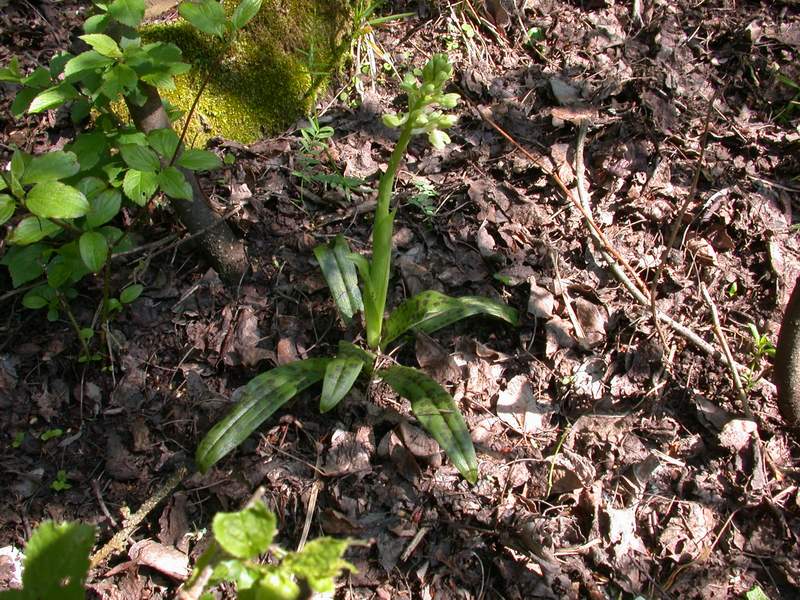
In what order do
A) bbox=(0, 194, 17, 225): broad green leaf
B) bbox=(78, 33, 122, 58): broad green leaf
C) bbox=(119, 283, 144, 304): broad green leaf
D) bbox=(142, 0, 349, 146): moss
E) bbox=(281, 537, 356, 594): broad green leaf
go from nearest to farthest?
bbox=(281, 537, 356, 594): broad green leaf, bbox=(0, 194, 17, 225): broad green leaf, bbox=(78, 33, 122, 58): broad green leaf, bbox=(119, 283, 144, 304): broad green leaf, bbox=(142, 0, 349, 146): moss

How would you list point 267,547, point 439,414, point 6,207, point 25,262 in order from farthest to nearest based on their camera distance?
1. point 25,262
2. point 439,414
3. point 6,207
4. point 267,547

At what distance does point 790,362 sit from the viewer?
2.48 meters

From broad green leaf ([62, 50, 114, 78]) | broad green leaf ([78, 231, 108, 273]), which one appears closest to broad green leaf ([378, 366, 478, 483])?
broad green leaf ([78, 231, 108, 273])

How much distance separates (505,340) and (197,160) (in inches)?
60.2

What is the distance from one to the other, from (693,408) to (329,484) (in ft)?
5.20

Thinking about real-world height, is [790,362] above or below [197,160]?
below

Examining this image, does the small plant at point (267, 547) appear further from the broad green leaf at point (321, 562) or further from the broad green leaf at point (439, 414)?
the broad green leaf at point (439, 414)

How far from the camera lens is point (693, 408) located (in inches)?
106

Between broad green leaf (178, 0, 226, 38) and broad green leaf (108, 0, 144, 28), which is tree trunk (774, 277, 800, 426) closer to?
broad green leaf (178, 0, 226, 38)

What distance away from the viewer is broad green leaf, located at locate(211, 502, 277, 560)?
3.12 feet

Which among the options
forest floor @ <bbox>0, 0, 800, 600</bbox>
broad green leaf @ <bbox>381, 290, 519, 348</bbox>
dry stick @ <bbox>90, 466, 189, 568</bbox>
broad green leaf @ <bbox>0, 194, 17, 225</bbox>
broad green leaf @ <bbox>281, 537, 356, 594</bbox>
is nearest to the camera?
broad green leaf @ <bbox>281, 537, 356, 594</bbox>

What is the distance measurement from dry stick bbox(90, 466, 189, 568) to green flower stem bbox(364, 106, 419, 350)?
923 millimetres

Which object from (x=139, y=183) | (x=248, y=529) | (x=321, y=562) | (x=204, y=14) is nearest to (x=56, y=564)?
(x=248, y=529)

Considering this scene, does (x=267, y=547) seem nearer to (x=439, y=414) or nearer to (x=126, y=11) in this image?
(x=439, y=414)
